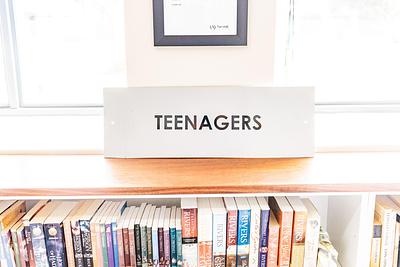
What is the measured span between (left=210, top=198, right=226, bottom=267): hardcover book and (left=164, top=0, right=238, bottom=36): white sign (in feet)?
1.87

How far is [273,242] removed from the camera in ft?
3.83

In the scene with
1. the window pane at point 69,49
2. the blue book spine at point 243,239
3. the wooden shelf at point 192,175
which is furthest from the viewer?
the window pane at point 69,49

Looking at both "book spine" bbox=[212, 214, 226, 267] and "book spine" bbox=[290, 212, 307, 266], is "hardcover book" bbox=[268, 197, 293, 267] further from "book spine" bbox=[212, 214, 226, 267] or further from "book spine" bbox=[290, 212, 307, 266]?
"book spine" bbox=[212, 214, 226, 267]

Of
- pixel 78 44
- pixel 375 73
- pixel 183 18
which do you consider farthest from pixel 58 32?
pixel 375 73

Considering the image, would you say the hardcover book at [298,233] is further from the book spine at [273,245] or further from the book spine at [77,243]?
the book spine at [77,243]

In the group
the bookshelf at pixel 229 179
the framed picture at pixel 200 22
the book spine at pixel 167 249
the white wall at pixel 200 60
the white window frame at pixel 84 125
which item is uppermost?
the framed picture at pixel 200 22

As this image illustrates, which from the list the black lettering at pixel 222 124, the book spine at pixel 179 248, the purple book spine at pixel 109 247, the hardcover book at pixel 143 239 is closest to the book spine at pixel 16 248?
the purple book spine at pixel 109 247

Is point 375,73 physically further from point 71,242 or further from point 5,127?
point 5,127

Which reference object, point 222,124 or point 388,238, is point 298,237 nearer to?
point 388,238

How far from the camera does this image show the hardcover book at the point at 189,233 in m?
1.14

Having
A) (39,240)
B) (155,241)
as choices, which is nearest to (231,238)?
(155,241)

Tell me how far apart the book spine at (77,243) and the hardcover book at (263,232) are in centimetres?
54

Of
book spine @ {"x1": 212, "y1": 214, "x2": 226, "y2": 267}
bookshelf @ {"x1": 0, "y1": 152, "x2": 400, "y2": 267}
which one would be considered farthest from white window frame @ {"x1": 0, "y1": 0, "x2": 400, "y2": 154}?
book spine @ {"x1": 212, "y1": 214, "x2": 226, "y2": 267}

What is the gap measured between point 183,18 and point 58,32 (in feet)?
2.38
